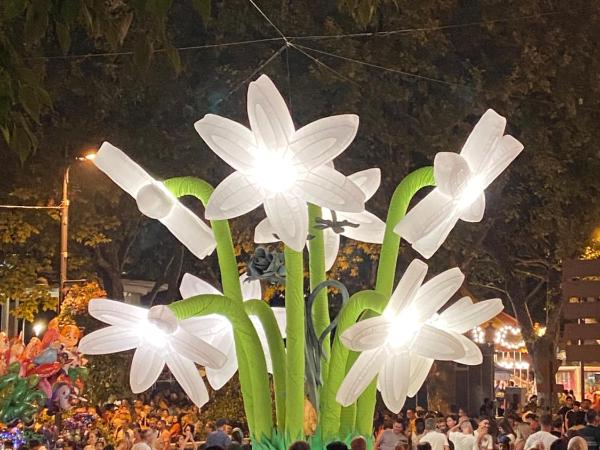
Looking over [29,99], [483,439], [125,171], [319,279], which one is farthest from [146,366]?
[483,439]

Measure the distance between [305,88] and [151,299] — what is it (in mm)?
10584

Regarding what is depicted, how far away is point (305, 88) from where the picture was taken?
22.7 metres

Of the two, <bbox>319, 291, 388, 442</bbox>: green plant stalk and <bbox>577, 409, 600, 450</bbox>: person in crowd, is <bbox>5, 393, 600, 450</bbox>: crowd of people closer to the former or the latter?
<bbox>577, 409, 600, 450</bbox>: person in crowd

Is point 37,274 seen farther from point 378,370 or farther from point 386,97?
point 378,370

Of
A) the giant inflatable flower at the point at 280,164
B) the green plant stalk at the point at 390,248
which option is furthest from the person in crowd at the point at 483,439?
the giant inflatable flower at the point at 280,164

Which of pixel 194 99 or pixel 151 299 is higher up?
pixel 194 99

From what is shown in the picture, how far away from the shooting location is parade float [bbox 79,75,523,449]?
7.98 m

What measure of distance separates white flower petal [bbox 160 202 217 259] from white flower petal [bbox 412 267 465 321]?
1796 mm

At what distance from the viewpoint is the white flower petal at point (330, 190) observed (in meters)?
7.86

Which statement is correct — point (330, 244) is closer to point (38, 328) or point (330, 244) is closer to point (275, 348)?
point (275, 348)

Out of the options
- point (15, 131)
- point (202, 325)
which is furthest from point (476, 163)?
point (15, 131)

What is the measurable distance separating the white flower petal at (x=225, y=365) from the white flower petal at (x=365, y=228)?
56.1 inches

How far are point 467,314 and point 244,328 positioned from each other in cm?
183

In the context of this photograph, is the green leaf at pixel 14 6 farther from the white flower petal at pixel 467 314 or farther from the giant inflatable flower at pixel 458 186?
the white flower petal at pixel 467 314
